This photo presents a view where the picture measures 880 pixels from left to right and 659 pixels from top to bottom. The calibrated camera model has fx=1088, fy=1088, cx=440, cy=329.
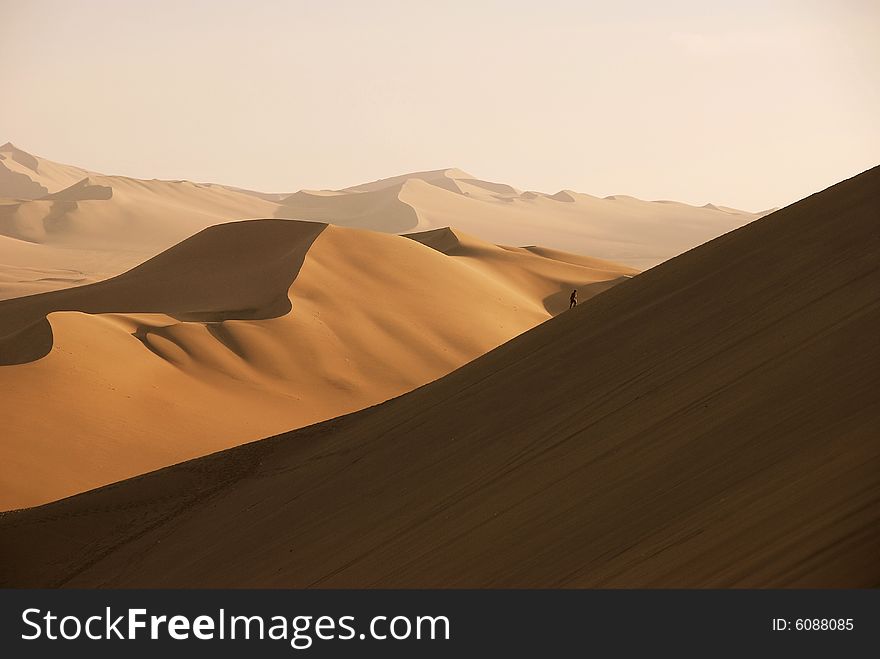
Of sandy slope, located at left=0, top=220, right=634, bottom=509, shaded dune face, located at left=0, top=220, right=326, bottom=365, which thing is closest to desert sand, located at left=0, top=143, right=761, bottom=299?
shaded dune face, located at left=0, top=220, right=326, bottom=365

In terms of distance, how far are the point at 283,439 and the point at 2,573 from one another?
150 inches

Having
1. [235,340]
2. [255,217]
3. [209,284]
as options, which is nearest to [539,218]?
[255,217]

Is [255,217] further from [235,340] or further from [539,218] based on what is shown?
[235,340]

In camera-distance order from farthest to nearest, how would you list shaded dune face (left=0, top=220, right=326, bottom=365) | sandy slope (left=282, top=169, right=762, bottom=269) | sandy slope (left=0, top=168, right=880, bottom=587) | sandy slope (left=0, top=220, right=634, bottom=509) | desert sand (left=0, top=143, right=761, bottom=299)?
1. sandy slope (left=282, top=169, right=762, bottom=269)
2. desert sand (left=0, top=143, right=761, bottom=299)
3. shaded dune face (left=0, top=220, right=326, bottom=365)
4. sandy slope (left=0, top=220, right=634, bottom=509)
5. sandy slope (left=0, top=168, right=880, bottom=587)

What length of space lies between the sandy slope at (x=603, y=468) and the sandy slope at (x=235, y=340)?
3979mm

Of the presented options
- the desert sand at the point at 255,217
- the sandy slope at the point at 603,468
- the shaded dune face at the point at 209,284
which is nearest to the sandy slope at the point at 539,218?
the desert sand at the point at 255,217

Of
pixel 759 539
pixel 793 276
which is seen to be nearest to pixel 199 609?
pixel 759 539

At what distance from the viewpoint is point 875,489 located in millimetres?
4898

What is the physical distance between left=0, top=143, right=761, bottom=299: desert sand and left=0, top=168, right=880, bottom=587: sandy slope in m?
50.2

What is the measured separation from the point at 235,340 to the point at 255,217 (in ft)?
355

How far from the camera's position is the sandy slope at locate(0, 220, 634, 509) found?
1684cm

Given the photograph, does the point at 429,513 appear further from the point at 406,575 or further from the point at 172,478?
the point at 172,478

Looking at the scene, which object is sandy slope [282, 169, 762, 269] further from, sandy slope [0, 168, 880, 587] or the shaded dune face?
sandy slope [0, 168, 880, 587]

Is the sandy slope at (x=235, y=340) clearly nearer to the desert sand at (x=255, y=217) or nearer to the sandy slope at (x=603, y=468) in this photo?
the sandy slope at (x=603, y=468)
